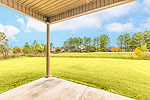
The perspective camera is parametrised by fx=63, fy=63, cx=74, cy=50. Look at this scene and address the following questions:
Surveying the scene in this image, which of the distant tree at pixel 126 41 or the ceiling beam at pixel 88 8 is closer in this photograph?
the ceiling beam at pixel 88 8

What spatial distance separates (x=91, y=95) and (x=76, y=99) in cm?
35

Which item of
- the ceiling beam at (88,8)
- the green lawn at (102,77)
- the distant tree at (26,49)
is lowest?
the green lawn at (102,77)

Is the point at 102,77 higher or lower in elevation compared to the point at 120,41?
lower

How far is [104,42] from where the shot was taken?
1306cm

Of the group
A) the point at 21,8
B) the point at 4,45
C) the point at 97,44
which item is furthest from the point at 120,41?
the point at 4,45

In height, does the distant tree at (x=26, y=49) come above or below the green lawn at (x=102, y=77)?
above

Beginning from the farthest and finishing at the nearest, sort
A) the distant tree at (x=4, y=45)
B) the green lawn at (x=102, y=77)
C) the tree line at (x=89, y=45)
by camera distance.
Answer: the tree line at (x=89, y=45), the distant tree at (x=4, y=45), the green lawn at (x=102, y=77)

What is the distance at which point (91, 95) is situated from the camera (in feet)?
4.64

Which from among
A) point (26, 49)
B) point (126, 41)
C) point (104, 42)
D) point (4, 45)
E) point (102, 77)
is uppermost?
point (104, 42)

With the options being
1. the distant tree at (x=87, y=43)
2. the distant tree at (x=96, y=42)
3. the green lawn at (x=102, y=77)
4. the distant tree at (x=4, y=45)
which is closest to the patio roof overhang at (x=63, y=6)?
the green lawn at (x=102, y=77)

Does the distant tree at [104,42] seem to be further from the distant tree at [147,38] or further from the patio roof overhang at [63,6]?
the patio roof overhang at [63,6]

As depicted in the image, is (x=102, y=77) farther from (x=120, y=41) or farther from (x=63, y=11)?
(x=120, y=41)

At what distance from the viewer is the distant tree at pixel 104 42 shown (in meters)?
13.0

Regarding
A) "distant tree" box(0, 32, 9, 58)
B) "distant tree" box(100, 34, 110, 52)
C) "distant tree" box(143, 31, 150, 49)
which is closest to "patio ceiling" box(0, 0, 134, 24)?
"distant tree" box(0, 32, 9, 58)
